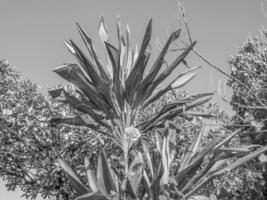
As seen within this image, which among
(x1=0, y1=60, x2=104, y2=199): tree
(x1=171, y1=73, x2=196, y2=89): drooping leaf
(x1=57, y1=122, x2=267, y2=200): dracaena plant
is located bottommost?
(x1=57, y1=122, x2=267, y2=200): dracaena plant

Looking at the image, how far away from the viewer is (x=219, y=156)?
2.65 metres

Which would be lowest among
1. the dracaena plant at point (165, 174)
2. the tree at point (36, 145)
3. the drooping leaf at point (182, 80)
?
the dracaena plant at point (165, 174)

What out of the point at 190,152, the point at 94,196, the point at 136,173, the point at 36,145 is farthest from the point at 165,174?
the point at 36,145

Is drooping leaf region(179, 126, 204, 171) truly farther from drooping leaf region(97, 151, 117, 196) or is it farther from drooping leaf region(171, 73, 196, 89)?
drooping leaf region(97, 151, 117, 196)

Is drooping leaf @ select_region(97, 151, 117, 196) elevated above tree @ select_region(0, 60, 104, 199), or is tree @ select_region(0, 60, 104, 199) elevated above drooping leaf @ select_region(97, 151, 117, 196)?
tree @ select_region(0, 60, 104, 199)

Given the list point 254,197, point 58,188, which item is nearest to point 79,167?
point 58,188

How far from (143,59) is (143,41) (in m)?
0.16

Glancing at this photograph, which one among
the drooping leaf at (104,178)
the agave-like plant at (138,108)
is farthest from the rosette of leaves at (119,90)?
the drooping leaf at (104,178)

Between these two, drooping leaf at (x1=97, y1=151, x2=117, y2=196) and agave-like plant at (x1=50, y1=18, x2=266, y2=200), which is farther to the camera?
agave-like plant at (x1=50, y1=18, x2=266, y2=200)

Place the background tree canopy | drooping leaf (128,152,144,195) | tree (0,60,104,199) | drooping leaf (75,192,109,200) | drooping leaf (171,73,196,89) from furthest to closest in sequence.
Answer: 1. tree (0,60,104,199)
2. drooping leaf (171,73,196,89)
3. the background tree canopy
4. drooping leaf (128,152,144,195)
5. drooping leaf (75,192,109,200)

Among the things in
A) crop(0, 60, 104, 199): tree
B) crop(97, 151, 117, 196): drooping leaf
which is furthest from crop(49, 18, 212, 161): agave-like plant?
crop(0, 60, 104, 199): tree

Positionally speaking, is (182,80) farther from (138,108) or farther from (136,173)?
(136,173)

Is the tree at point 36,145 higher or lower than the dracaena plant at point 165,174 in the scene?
higher

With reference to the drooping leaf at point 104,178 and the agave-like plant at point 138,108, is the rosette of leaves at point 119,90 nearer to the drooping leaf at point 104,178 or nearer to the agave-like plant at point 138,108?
the agave-like plant at point 138,108
